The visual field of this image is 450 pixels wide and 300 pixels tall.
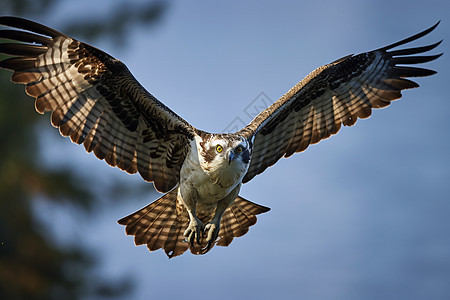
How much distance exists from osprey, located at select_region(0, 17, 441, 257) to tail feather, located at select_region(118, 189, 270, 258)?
0.01 m

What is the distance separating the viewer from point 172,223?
790 centimetres

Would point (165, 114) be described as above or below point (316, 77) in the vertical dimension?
below

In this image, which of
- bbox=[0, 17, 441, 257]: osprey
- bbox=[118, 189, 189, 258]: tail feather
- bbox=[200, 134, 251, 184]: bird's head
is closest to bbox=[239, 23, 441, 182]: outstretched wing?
bbox=[0, 17, 441, 257]: osprey

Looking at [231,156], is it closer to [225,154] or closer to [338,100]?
[225,154]

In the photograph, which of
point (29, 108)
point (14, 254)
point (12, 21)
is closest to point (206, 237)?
point (12, 21)

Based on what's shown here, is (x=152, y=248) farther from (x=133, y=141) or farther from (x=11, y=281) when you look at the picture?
(x=11, y=281)

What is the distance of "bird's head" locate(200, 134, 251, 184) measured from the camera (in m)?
6.45

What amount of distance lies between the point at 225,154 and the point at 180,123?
84 centimetres

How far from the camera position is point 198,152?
22.3 feet

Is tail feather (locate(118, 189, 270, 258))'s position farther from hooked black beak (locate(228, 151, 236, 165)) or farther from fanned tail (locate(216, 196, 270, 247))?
hooked black beak (locate(228, 151, 236, 165))

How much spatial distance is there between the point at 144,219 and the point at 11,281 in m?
9.38

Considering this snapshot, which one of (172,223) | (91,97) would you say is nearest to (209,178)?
(172,223)

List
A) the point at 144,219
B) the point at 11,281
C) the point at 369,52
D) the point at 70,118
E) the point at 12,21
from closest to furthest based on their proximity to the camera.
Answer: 1. the point at 12,21
2. the point at 70,118
3. the point at 144,219
4. the point at 369,52
5. the point at 11,281

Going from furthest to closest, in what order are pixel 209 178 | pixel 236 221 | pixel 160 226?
pixel 236 221 < pixel 160 226 < pixel 209 178
